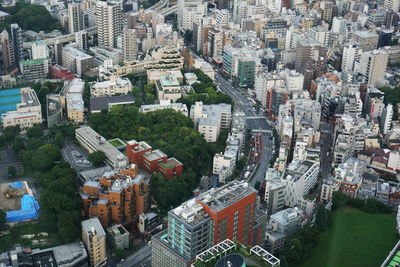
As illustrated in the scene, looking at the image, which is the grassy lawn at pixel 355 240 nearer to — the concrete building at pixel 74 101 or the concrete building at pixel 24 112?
the concrete building at pixel 74 101

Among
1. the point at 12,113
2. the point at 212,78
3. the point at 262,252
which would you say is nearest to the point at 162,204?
the point at 262,252

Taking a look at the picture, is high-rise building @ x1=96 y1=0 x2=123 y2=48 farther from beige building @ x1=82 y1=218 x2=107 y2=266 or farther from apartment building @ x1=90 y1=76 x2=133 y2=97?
beige building @ x1=82 y1=218 x2=107 y2=266

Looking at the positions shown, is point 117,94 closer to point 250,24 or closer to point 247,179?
point 247,179

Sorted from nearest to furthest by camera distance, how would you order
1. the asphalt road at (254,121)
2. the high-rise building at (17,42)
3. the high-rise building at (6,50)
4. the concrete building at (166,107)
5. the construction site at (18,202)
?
the construction site at (18,202) < the asphalt road at (254,121) < the concrete building at (166,107) < the high-rise building at (6,50) < the high-rise building at (17,42)

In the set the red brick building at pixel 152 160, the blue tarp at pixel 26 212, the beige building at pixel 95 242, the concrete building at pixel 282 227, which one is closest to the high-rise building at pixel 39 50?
the red brick building at pixel 152 160

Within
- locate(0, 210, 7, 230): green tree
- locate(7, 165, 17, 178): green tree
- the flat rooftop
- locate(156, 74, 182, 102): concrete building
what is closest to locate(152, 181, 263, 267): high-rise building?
the flat rooftop

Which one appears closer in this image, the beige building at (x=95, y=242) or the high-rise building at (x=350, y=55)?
the beige building at (x=95, y=242)
